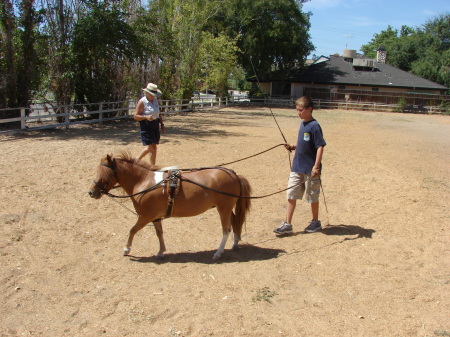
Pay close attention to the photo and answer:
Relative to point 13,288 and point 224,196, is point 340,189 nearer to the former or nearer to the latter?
point 224,196

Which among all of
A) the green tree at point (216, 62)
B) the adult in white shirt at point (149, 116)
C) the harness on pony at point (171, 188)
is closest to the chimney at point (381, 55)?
the green tree at point (216, 62)

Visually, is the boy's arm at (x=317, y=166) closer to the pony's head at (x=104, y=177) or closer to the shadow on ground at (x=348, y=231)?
the shadow on ground at (x=348, y=231)

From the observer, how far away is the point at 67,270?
4.59 metres

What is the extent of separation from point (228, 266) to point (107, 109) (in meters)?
17.2

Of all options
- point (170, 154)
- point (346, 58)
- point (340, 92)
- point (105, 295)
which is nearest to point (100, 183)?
point (105, 295)

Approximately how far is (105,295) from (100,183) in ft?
4.57

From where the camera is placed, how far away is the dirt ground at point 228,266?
3.60 meters

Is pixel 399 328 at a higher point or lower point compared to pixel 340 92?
lower

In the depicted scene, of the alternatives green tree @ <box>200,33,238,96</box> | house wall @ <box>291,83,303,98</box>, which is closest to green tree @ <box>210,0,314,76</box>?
house wall @ <box>291,83,303,98</box>

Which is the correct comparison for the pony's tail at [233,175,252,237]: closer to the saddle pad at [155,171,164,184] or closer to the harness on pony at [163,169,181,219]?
the harness on pony at [163,169,181,219]

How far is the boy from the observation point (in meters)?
5.57

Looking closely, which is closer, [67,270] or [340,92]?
[67,270]

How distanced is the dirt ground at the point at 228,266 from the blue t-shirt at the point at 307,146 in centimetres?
105

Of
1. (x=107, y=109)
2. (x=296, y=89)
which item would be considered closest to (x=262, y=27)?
(x=296, y=89)
